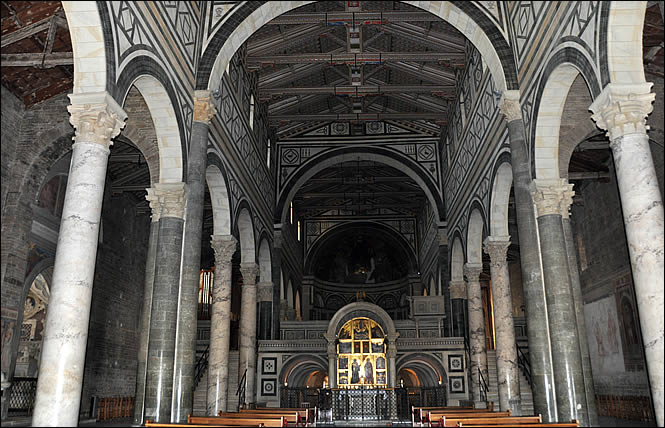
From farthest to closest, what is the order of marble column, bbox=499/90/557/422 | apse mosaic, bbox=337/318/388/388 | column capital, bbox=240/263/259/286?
apse mosaic, bbox=337/318/388/388
column capital, bbox=240/263/259/286
marble column, bbox=499/90/557/422

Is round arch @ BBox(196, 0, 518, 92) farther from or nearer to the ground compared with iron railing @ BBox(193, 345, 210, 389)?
farther from the ground

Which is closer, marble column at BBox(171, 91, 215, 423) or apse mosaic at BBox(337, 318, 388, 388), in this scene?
marble column at BBox(171, 91, 215, 423)

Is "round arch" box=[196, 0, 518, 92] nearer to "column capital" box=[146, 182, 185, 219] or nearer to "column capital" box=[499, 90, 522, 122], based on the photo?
"column capital" box=[499, 90, 522, 122]

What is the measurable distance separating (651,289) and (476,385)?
12.1m

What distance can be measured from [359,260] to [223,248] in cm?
2309

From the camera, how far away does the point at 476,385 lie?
1888cm

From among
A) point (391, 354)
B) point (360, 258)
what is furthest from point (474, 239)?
point (360, 258)

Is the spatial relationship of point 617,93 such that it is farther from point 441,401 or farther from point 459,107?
point 441,401

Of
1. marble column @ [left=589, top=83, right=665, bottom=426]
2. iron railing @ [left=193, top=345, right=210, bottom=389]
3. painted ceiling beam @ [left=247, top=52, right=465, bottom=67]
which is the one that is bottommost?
iron railing @ [left=193, top=345, right=210, bottom=389]

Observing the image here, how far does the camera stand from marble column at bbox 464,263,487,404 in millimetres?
18906

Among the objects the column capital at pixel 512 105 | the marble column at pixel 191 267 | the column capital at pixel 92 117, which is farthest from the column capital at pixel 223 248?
the column capital at pixel 512 105

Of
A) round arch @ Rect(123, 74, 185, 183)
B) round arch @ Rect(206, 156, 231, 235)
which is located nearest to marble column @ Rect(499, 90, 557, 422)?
round arch @ Rect(123, 74, 185, 183)

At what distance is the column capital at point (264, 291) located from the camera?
2281 cm

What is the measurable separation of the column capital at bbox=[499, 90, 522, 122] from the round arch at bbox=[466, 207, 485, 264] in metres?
6.22
